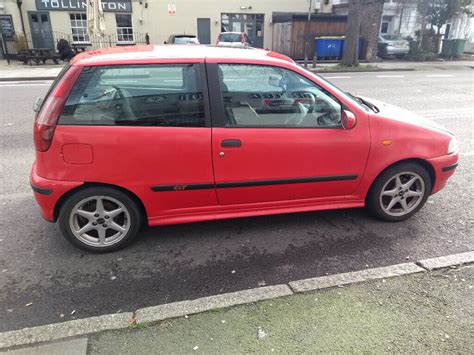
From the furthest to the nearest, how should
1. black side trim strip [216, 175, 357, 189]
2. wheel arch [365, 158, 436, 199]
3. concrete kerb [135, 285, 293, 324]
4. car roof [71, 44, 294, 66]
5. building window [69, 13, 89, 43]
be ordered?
building window [69, 13, 89, 43] < wheel arch [365, 158, 436, 199] < black side trim strip [216, 175, 357, 189] < car roof [71, 44, 294, 66] < concrete kerb [135, 285, 293, 324]

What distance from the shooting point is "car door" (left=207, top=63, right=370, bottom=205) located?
3.29 m

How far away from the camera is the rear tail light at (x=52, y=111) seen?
305 centimetres

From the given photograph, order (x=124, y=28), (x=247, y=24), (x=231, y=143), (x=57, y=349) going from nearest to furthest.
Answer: (x=57, y=349)
(x=231, y=143)
(x=124, y=28)
(x=247, y=24)

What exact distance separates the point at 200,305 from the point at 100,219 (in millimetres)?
1210

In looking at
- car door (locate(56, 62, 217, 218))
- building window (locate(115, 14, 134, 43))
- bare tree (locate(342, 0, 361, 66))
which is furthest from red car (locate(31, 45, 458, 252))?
building window (locate(115, 14, 134, 43))

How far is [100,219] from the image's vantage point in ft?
10.8

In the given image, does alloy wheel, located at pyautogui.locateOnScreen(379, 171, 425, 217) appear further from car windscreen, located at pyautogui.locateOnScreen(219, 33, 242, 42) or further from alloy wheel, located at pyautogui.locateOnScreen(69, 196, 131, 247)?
car windscreen, located at pyautogui.locateOnScreen(219, 33, 242, 42)

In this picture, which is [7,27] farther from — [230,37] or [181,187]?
[181,187]

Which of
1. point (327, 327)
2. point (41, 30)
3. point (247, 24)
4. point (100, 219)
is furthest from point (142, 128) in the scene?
point (247, 24)

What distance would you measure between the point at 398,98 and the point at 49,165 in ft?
31.9

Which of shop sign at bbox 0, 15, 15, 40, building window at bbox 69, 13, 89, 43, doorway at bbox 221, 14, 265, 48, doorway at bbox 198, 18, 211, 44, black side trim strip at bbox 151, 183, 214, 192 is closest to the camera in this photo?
black side trim strip at bbox 151, 183, 214, 192

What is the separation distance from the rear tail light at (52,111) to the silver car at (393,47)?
949 inches

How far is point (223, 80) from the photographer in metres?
3.30

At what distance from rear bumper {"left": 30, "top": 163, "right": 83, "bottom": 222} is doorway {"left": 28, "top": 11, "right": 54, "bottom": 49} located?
2207 cm
